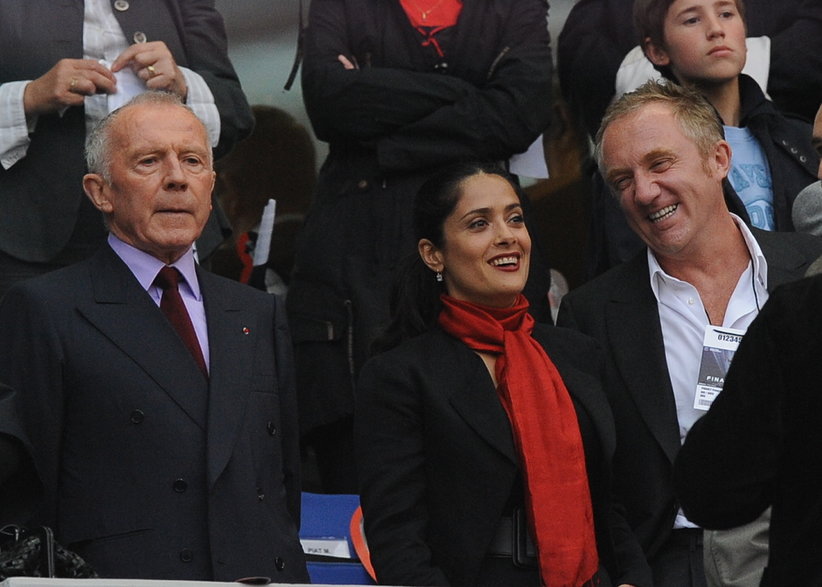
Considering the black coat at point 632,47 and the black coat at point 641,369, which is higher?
the black coat at point 632,47

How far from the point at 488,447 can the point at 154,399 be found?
0.83 metres

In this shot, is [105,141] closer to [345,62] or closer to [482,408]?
[482,408]

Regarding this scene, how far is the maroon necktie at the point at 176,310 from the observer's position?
4.42 meters

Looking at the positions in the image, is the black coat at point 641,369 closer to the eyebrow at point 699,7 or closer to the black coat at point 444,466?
the black coat at point 444,466

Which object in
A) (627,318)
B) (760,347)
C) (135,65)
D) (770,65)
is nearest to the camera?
(760,347)

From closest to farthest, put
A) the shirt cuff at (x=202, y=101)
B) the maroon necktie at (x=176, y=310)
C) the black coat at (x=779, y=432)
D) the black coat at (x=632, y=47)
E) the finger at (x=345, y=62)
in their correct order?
the black coat at (x=779, y=432) < the maroon necktie at (x=176, y=310) < the shirt cuff at (x=202, y=101) < the finger at (x=345, y=62) < the black coat at (x=632, y=47)

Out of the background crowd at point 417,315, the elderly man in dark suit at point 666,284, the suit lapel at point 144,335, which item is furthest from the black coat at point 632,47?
the suit lapel at point 144,335

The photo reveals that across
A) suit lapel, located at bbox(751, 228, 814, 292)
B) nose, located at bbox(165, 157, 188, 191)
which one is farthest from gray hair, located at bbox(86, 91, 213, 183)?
suit lapel, located at bbox(751, 228, 814, 292)

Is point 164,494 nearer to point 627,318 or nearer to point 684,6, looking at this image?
point 627,318

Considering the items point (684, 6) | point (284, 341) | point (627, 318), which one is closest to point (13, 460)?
point (284, 341)

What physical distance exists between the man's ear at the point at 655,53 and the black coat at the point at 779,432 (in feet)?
9.72

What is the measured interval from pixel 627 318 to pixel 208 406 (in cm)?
125

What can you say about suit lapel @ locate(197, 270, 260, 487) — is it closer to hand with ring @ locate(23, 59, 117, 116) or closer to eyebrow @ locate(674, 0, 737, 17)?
hand with ring @ locate(23, 59, 117, 116)

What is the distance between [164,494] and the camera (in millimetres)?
4199
